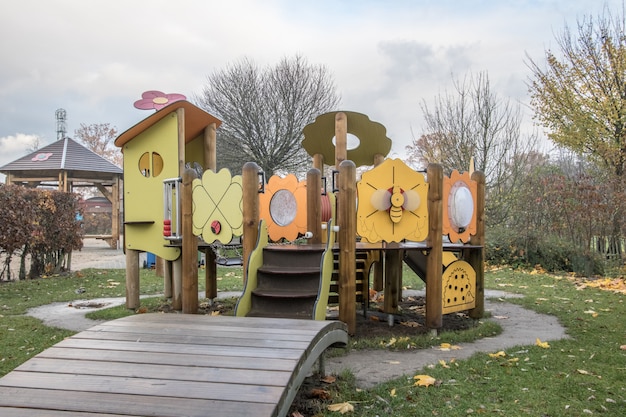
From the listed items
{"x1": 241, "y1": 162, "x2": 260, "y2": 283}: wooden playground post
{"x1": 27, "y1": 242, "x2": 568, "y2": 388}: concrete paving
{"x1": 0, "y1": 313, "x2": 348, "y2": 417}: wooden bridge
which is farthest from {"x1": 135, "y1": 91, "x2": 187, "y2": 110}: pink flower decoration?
{"x1": 0, "y1": 313, "x2": 348, "y2": 417}: wooden bridge

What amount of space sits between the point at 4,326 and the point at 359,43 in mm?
9490

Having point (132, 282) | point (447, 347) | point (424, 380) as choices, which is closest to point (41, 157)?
point (132, 282)

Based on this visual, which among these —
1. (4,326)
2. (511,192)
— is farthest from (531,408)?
(511,192)

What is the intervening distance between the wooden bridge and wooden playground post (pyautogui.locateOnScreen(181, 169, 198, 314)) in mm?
2438

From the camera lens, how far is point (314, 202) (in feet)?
19.4

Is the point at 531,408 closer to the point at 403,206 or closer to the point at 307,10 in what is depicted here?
the point at 403,206

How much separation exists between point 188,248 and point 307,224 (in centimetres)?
157

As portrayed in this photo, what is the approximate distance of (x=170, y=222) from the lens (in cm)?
642

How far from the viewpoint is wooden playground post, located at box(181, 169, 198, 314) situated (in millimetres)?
5836

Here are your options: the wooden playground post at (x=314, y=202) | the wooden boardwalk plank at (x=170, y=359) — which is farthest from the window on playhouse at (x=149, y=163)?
the wooden boardwalk plank at (x=170, y=359)

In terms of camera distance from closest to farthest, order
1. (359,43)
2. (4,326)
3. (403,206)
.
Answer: (403,206)
(4,326)
(359,43)

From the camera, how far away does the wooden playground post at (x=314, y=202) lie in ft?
19.0

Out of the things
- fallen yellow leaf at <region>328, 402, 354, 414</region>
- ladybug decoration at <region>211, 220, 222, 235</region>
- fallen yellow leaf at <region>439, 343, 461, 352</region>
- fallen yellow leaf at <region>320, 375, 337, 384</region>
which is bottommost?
fallen yellow leaf at <region>439, 343, 461, 352</region>

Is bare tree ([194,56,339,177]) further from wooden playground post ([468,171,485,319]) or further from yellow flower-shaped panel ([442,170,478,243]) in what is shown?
Result: yellow flower-shaped panel ([442,170,478,243])
